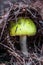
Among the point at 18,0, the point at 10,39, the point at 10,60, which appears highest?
the point at 18,0

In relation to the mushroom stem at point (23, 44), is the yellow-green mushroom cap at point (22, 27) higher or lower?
higher

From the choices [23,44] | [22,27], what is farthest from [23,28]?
[23,44]

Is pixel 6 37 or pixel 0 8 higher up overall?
pixel 0 8

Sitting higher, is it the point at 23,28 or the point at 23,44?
the point at 23,28

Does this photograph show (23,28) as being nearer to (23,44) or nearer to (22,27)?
(22,27)

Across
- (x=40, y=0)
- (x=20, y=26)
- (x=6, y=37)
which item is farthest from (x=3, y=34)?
(x=40, y=0)

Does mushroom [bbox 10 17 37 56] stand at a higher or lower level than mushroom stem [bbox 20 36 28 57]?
higher

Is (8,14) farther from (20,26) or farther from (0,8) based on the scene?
(0,8)

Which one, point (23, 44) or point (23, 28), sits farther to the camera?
point (23, 44)
